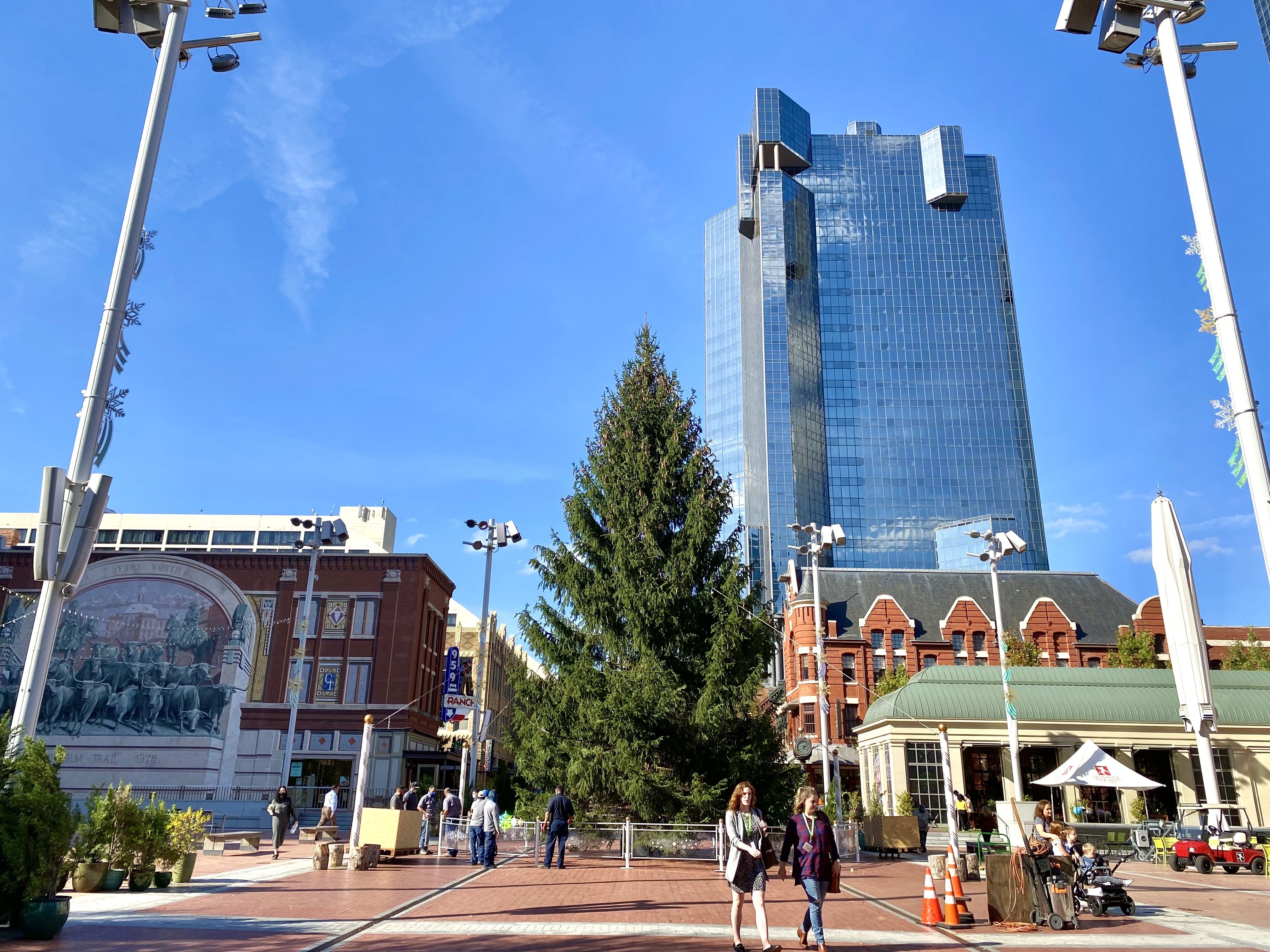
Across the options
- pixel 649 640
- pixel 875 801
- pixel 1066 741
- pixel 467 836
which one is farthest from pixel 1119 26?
pixel 875 801

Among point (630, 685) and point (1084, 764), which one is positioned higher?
point (630, 685)

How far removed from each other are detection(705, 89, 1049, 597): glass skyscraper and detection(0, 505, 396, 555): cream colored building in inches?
2210

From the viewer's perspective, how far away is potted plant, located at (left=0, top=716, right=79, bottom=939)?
31.3ft

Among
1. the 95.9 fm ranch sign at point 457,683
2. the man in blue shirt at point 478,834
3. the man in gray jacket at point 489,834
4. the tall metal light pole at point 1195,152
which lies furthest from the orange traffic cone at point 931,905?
the 95.9 fm ranch sign at point 457,683

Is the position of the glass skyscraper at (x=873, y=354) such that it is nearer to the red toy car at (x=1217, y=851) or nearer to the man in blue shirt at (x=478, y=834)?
the red toy car at (x=1217, y=851)

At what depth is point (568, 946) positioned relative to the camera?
9.64 meters

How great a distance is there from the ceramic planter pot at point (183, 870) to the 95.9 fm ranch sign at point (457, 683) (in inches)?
566

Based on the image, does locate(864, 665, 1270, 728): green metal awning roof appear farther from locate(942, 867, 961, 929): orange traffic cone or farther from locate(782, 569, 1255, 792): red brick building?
locate(942, 867, 961, 929): orange traffic cone

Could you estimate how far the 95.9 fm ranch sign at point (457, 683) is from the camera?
1198 inches

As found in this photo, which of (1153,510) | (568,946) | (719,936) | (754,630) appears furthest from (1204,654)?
(568,946)

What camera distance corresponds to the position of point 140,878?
14.4 metres

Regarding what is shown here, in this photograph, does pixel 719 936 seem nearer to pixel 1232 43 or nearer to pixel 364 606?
pixel 1232 43

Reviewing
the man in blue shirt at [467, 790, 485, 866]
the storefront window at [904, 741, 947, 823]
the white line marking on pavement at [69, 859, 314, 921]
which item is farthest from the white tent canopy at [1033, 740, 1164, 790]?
the white line marking on pavement at [69, 859, 314, 921]

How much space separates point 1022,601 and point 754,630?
46.7 metres
